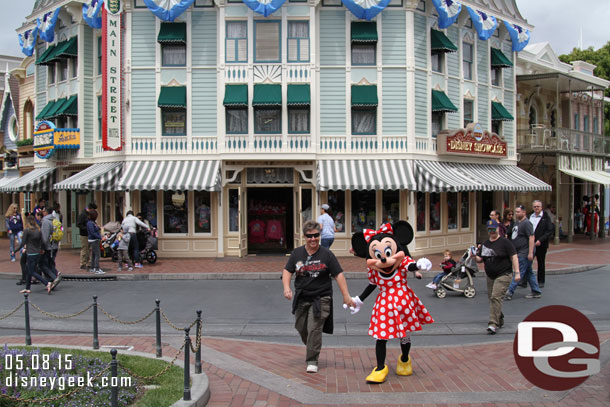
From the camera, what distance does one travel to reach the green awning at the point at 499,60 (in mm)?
22797

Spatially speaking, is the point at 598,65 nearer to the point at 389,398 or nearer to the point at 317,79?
the point at 317,79

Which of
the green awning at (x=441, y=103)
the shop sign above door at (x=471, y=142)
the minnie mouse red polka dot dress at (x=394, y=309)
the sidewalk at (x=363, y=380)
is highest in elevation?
the green awning at (x=441, y=103)

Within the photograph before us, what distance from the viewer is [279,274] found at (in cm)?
1557

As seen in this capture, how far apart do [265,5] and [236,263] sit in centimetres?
817

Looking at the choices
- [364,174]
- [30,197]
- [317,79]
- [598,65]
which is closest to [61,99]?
[30,197]

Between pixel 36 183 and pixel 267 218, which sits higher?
pixel 36 183

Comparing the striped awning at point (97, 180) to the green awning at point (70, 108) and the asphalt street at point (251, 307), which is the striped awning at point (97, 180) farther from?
the asphalt street at point (251, 307)

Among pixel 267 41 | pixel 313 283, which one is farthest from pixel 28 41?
pixel 313 283

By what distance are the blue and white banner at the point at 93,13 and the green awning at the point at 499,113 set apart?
15.1 m

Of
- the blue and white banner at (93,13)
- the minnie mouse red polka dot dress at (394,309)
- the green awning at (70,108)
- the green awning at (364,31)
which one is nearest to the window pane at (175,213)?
the green awning at (70,108)

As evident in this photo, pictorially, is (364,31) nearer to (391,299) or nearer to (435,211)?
(435,211)

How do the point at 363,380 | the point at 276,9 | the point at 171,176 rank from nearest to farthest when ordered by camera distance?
1. the point at 363,380
2. the point at 276,9
3. the point at 171,176

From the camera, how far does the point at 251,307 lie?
38.1ft

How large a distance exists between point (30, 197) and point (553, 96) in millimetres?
26774
